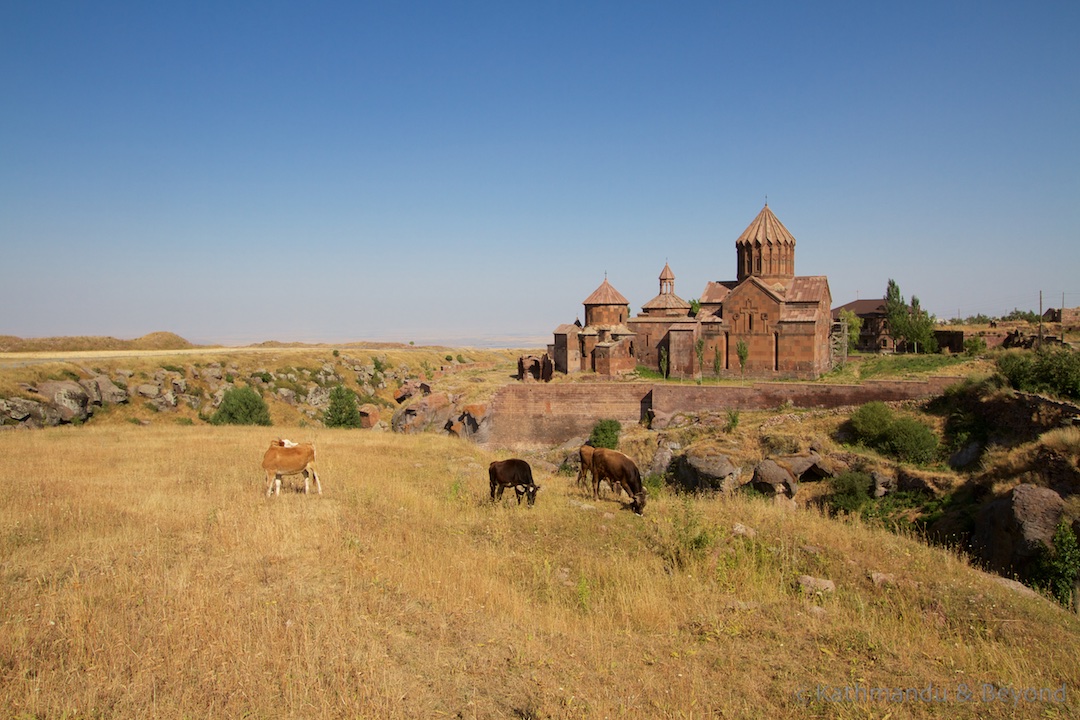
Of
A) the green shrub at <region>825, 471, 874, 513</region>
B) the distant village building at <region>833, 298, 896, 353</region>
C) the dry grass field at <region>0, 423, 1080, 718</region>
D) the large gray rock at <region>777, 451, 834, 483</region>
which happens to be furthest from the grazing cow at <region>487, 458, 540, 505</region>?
the distant village building at <region>833, 298, 896, 353</region>

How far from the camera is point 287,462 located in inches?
386

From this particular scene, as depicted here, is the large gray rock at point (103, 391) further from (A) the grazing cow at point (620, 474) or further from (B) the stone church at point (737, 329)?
(A) the grazing cow at point (620, 474)

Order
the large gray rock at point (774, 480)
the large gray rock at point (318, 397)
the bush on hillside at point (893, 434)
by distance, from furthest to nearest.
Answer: the large gray rock at point (318, 397) < the bush on hillside at point (893, 434) < the large gray rock at point (774, 480)

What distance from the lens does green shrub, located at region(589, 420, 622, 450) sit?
26.8 metres

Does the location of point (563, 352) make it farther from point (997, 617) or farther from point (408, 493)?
point (997, 617)

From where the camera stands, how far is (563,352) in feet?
121

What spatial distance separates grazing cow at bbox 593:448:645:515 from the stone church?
2169 centimetres

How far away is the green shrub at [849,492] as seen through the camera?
16.8 meters

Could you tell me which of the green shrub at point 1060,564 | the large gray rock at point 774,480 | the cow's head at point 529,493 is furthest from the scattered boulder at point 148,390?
the green shrub at point 1060,564

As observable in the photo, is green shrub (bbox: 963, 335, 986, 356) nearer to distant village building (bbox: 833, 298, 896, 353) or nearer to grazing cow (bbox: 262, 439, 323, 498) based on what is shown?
distant village building (bbox: 833, 298, 896, 353)

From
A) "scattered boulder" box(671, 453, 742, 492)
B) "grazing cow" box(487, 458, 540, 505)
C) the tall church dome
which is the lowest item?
"scattered boulder" box(671, 453, 742, 492)

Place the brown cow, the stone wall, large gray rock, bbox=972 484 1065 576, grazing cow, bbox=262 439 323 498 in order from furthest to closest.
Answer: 1. the stone wall
2. the brown cow
3. large gray rock, bbox=972 484 1065 576
4. grazing cow, bbox=262 439 323 498

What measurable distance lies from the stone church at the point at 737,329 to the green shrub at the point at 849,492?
1461 centimetres

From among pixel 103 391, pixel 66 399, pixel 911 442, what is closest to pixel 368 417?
pixel 103 391
